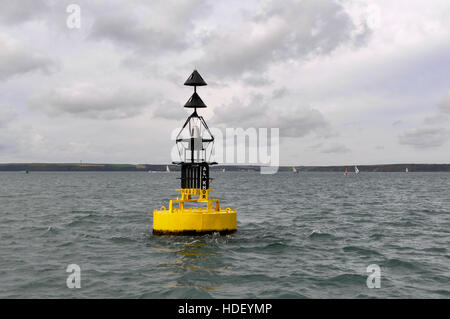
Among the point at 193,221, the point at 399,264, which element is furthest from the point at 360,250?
the point at 193,221

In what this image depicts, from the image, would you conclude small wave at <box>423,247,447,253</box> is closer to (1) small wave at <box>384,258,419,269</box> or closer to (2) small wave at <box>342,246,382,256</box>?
(2) small wave at <box>342,246,382,256</box>

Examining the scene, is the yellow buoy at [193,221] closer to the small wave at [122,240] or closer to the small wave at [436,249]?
the small wave at [122,240]

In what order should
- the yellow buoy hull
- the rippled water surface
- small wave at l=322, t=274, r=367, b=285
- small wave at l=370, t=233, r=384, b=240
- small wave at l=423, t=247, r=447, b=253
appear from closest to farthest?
the rippled water surface < small wave at l=322, t=274, r=367, b=285 < small wave at l=423, t=247, r=447, b=253 < the yellow buoy hull < small wave at l=370, t=233, r=384, b=240

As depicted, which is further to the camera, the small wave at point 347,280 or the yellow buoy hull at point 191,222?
the yellow buoy hull at point 191,222

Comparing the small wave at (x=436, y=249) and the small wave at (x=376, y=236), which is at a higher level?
the small wave at (x=376, y=236)

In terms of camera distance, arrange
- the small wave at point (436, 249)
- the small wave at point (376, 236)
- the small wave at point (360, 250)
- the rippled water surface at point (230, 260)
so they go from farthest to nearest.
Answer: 1. the small wave at point (376, 236)
2. the small wave at point (436, 249)
3. the small wave at point (360, 250)
4. the rippled water surface at point (230, 260)

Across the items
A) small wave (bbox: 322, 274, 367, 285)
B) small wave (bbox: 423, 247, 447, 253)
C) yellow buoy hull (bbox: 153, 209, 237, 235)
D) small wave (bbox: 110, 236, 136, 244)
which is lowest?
small wave (bbox: 423, 247, 447, 253)

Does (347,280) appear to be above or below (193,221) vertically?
below

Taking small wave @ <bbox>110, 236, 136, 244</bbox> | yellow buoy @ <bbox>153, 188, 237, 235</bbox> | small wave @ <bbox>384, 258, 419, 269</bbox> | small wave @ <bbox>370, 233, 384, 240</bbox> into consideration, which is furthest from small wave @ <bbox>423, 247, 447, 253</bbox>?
small wave @ <bbox>110, 236, 136, 244</bbox>

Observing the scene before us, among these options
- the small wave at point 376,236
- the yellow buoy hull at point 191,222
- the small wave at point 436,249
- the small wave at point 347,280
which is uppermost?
the yellow buoy hull at point 191,222

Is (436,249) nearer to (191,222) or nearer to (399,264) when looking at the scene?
(399,264)

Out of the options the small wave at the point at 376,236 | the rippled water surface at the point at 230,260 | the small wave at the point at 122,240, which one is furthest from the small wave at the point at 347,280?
the small wave at the point at 122,240
